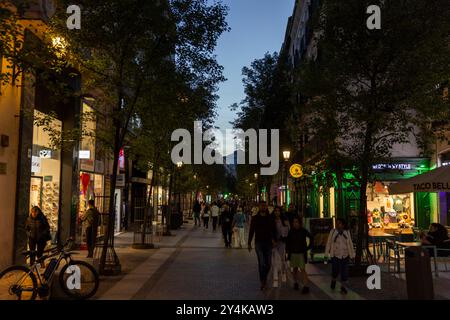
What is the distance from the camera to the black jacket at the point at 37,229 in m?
13.4

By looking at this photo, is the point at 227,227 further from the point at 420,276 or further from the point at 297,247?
the point at 420,276

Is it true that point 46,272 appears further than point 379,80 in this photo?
No

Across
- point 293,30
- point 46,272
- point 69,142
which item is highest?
point 293,30

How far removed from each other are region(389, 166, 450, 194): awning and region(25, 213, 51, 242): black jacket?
9.86 metres

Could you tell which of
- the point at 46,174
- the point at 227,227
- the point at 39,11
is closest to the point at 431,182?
the point at 39,11

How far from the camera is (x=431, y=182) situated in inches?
503

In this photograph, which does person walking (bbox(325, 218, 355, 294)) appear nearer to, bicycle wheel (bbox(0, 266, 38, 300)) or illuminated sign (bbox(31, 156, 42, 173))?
bicycle wheel (bbox(0, 266, 38, 300))

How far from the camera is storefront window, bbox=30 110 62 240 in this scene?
1631cm

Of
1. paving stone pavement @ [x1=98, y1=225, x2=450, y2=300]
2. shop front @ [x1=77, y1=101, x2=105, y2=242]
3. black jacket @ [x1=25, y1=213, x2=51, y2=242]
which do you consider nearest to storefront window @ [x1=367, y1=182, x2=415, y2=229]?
paving stone pavement @ [x1=98, y1=225, x2=450, y2=300]

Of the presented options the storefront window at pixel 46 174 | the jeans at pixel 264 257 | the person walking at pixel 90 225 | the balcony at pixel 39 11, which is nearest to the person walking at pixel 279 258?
the jeans at pixel 264 257
